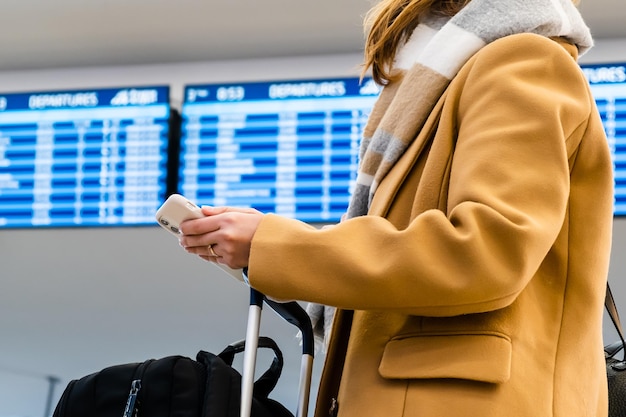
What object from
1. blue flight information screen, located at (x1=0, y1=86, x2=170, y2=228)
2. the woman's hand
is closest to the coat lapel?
the woman's hand

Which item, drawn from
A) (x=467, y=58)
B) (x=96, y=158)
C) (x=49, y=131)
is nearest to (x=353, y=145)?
(x=96, y=158)

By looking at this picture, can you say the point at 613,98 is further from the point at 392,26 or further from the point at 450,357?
the point at 450,357

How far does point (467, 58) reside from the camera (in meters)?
1.07

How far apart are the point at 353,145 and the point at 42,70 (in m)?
1.36

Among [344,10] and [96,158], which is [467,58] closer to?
[344,10]

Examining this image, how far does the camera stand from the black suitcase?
1.28m

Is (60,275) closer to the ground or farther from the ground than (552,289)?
closer to the ground

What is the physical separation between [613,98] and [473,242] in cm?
228

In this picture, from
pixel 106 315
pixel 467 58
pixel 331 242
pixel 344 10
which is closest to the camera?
pixel 331 242

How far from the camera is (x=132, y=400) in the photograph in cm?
137

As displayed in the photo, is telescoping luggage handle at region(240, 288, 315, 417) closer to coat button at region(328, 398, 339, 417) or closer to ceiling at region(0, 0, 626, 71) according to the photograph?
coat button at region(328, 398, 339, 417)

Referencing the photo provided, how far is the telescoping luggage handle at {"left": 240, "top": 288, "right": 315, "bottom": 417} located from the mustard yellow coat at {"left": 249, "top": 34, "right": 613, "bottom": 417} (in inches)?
6.1

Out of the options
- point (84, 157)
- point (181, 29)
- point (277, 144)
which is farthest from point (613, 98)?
point (84, 157)

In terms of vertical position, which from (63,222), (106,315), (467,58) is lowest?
(106,315)
